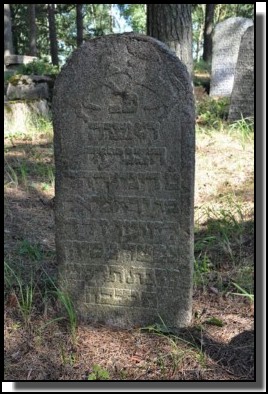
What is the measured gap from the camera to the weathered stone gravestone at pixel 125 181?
7.65 ft

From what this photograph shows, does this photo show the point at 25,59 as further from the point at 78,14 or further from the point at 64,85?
the point at 64,85

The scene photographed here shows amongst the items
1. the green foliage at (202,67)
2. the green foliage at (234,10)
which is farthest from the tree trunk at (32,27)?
the green foliage at (234,10)

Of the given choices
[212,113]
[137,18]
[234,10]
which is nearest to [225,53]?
[212,113]

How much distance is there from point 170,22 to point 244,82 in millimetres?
2732

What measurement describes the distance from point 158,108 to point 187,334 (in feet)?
4.25

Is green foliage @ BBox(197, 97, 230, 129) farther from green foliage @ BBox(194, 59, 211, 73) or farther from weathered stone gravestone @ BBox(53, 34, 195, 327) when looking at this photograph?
green foliage @ BBox(194, 59, 211, 73)

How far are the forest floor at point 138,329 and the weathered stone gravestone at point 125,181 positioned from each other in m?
0.18

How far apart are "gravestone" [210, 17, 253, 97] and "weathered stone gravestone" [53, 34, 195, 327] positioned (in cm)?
831

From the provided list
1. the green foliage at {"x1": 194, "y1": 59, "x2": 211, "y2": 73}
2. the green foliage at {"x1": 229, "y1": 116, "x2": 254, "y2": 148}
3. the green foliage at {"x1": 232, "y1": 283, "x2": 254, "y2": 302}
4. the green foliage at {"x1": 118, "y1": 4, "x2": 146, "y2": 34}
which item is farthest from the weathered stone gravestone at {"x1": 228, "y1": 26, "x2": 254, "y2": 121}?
the green foliage at {"x1": 118, "y1": 4, "x2": 146, "y2": 34}

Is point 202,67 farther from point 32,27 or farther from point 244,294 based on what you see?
point 244,294

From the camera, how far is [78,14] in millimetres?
16906

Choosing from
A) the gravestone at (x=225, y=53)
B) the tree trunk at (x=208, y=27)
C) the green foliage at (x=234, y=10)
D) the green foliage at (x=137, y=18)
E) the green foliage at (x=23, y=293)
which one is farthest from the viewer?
the green foliage at (x=137, y=18)

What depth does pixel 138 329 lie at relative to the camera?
262 cm

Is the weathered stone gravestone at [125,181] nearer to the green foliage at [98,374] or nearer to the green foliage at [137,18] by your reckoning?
the green foliage at [98,374]
